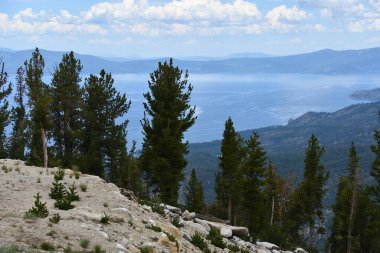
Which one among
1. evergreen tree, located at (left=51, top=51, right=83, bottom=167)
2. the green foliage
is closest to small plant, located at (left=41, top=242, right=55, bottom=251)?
the green foliage

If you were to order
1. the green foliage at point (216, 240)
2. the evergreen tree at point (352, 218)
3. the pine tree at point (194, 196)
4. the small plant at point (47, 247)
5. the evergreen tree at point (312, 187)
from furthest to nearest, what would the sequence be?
the pine tree at point (194, 196) < the evergreen tree at point (312, 187) < the evergreen tree at point (352, 218) < the green foliage at point (216, 240) < the small plant at point (47, 247)

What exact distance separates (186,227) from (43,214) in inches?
316

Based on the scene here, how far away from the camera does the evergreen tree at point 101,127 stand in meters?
37.9

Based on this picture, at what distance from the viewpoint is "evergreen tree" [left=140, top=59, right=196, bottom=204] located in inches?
1308

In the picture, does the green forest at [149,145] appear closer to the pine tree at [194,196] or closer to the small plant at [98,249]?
the pine tree at [194,196]

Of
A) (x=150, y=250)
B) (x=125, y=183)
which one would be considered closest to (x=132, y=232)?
(x=150, y=250)

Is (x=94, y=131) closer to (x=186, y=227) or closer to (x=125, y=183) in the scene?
(x=125, y=183)

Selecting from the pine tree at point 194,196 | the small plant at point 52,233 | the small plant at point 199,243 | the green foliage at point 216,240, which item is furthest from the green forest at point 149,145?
the small plant at point 52,233

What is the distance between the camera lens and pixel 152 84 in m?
34.6

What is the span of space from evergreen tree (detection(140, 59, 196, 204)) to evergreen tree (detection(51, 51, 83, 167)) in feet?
24.1

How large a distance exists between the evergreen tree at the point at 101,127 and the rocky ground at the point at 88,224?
15.6 metres

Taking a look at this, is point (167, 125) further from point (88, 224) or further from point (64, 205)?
point (88, 224)

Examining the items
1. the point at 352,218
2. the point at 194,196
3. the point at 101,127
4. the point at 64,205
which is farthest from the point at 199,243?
the point at 194,196

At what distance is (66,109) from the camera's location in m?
36.7
